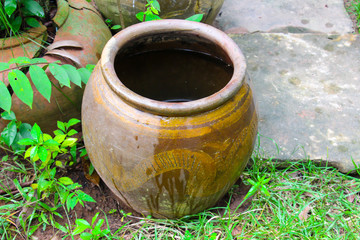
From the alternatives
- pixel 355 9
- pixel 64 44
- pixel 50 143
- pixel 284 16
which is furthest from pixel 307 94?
pixel 50 143

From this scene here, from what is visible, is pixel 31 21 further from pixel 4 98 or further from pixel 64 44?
pixel 4 98

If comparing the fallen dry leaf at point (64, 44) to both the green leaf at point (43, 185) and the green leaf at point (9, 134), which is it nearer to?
the green leaf at point (9, 134)

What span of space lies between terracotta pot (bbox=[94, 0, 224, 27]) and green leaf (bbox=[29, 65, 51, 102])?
110 cm

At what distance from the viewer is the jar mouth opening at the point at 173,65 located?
1.40 meters

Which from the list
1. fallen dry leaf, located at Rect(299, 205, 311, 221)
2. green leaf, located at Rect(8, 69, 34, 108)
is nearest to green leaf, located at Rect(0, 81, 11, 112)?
green leaf, located at Rect(8, 69, 34, 108)

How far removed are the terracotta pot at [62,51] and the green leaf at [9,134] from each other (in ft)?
0.26

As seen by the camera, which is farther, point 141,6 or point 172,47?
point 141,6

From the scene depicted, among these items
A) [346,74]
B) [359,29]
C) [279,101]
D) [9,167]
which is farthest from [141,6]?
[359,29]

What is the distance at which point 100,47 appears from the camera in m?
2.24

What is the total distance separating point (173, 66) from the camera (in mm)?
1987

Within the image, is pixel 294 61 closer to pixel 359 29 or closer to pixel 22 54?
pixel 359 29

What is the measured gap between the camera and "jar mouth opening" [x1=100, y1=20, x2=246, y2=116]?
1.40m

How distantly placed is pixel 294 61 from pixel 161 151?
5.91 feet

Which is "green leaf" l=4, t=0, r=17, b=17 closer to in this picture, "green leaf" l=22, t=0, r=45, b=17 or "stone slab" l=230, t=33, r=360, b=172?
"green leaf" l=22, t=0, r=45, b=17
